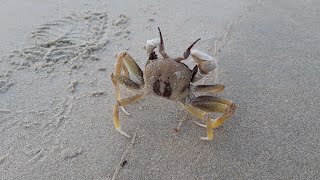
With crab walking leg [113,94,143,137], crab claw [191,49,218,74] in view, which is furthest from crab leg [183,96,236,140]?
crab walking leg [113,94,143,137]

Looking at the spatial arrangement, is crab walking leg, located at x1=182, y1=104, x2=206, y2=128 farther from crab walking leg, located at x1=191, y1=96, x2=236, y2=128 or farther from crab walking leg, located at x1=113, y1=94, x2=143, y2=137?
crab walking leg, located at x1=113, y1=94, x2=143, y2=137

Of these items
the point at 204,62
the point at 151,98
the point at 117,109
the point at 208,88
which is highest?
the point at 204,62

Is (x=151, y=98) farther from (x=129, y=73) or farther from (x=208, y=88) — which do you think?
(x=208, y=88)

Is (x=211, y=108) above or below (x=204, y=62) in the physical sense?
below

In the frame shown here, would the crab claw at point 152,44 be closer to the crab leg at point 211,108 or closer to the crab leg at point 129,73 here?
the crab leg at point 129,73

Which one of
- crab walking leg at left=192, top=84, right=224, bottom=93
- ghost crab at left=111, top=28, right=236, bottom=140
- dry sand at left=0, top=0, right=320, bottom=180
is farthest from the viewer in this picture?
crab walking leg at left=192, top=84, right=224, bottom=93

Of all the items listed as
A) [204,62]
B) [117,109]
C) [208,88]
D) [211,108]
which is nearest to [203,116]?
[211,108]

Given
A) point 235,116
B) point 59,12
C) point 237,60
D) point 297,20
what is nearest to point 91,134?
point 235,116

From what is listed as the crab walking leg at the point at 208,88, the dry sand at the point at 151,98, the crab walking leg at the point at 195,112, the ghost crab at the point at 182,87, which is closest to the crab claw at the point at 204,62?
the ghost crab at the point at 182,87
